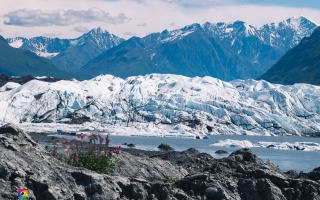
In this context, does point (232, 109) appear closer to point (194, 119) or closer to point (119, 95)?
point (194, 119)

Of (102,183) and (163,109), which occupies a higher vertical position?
(163,109)

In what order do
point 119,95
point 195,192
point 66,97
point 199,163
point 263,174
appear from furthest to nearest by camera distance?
point 119,95 → point 66,97 → point 199,163 → point 263,174 → point 195,192

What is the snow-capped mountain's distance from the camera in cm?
9644

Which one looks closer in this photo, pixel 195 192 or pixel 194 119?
pixel 195 192

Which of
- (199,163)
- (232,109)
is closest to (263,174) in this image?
(199,163)

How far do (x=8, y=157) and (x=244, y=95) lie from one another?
108103mm

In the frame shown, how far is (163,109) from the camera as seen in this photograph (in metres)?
103

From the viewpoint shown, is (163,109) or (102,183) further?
(163,109)

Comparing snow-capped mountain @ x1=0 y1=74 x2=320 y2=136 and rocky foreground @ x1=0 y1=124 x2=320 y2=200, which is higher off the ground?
snow-capped mountain @ x1=0 y1=74 x2=320 y2=136

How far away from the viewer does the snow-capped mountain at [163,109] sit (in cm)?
9644

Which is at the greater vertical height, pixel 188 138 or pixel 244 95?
pixel 244 95

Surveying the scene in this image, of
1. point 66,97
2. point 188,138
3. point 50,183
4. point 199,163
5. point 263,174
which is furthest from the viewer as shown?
point 66,97

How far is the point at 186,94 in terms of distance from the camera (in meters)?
108

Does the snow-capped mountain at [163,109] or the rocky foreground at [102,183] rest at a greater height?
the snow-capped mountain at [163,109]
